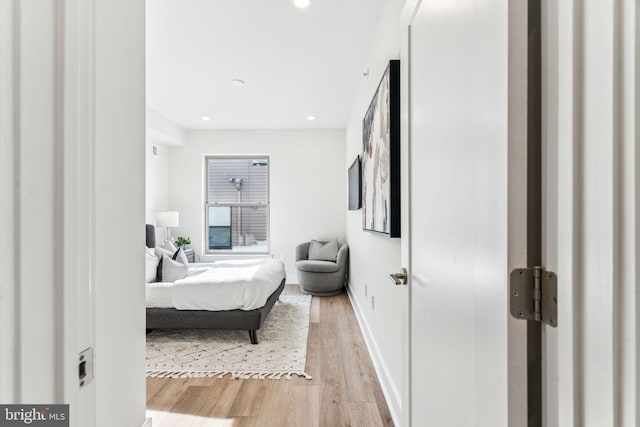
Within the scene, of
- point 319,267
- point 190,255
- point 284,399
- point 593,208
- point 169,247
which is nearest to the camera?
point 593,208

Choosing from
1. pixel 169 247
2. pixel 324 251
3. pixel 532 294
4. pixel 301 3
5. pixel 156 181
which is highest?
pixel 301 3

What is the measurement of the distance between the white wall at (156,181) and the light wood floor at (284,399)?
3397 millimetres

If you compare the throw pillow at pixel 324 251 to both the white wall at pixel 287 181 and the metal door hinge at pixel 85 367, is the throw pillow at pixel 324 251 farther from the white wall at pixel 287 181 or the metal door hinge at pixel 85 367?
the metal door hinge at pixel 85 367

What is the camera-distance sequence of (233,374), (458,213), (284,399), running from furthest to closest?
(233,374), (284,399), (458,213)

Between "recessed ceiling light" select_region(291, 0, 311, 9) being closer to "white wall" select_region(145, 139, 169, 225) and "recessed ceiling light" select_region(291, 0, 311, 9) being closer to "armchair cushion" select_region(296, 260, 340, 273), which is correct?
"armchair cushion" select_region(296, 260, 340, 273)

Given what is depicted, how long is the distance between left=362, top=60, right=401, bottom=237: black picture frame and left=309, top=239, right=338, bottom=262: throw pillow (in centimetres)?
258

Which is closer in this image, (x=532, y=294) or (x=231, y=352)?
(x=532, y=294)

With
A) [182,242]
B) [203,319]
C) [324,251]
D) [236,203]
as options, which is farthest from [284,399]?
[236,203]

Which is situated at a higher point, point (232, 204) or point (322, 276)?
point (232, 204)

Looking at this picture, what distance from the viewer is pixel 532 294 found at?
58cm

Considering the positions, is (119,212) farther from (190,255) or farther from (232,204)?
(232,204)

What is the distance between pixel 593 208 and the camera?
18.7 inches

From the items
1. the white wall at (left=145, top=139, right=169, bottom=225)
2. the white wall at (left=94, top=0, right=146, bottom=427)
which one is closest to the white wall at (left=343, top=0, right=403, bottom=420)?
the white wall at (left=94, top=0, right=146, bottom=427)

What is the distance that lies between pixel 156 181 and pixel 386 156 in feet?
15.1
